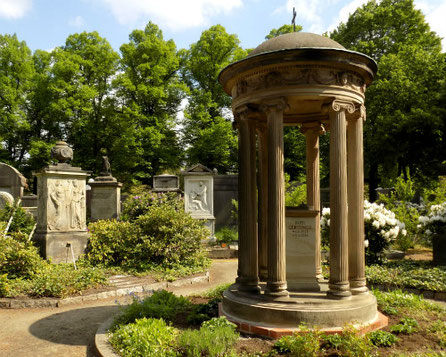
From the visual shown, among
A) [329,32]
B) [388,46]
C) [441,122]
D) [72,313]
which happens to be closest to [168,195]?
[72,313]

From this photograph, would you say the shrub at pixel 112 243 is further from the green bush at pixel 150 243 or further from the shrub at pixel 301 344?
the shrub at pixel 301 344

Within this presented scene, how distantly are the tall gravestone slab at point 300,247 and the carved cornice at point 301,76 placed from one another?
1.99 meters

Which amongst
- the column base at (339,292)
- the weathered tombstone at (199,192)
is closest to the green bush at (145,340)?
the column base at (339,292)

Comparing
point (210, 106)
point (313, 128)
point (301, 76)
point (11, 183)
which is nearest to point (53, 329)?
point (301, 76)

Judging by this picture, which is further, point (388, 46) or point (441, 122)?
point (388, 46)

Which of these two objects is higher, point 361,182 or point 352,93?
point 352,93

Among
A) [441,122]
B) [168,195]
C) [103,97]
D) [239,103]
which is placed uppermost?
[103,97]

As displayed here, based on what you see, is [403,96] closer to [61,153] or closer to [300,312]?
[61,153]

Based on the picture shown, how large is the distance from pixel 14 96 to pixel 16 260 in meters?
23.1

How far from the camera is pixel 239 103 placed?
230 inches

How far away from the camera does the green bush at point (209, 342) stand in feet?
13.8

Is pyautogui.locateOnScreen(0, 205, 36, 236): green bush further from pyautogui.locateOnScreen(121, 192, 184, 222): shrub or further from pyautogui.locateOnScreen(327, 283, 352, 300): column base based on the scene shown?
pyautogui.locateOnScreen(327, 283, 352, 300): column base

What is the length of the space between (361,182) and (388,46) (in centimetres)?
2116

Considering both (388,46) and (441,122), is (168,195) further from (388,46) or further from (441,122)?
(388,46)
